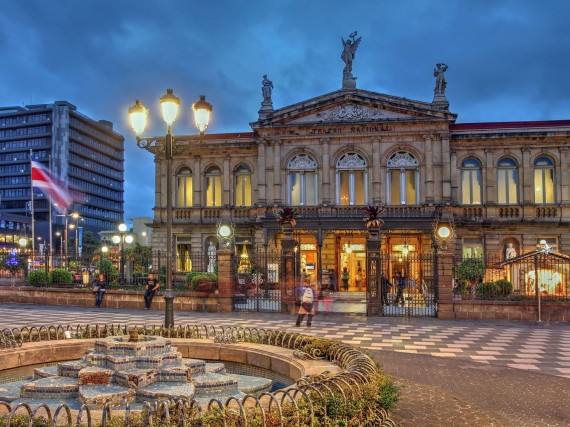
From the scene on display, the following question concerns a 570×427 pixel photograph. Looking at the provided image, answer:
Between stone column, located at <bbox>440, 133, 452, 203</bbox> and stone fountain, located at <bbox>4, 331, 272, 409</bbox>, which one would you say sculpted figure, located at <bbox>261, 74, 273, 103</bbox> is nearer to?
stone column, located at <bbox>440, 133, 452, 203</bbox>

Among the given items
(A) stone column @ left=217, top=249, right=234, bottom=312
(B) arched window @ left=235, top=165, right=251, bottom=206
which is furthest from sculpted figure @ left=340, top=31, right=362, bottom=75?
(A) stone column @ left=217, top=249, right=234, bottom=312

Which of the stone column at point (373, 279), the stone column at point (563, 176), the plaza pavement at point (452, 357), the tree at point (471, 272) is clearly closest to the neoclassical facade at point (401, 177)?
the stone column at point (563, 176)

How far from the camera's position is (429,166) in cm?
3781

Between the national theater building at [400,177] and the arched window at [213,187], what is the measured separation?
300 cm

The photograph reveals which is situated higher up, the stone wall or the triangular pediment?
the triangular pediment

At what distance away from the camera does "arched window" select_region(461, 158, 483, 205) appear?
3881cm

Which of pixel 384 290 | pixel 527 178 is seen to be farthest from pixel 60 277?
pixel 527 178

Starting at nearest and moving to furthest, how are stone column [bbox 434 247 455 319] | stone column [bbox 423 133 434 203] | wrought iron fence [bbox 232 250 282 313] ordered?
stone column [bbox 434 247 455 319] → wrought iron fence [bbox 232 250 282 313] → stone column [bbox 423 133 434 203]

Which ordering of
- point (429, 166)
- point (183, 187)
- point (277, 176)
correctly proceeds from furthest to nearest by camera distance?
point (183, 187) → point (277, 176) → point (429, 166)

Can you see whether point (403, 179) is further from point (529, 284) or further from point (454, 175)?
point (529, 284)

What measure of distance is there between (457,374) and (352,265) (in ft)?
89.6

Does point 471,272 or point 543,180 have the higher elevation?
point 543,180

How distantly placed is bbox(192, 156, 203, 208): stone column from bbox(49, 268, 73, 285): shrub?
14.2m

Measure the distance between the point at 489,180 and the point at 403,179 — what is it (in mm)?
5756
